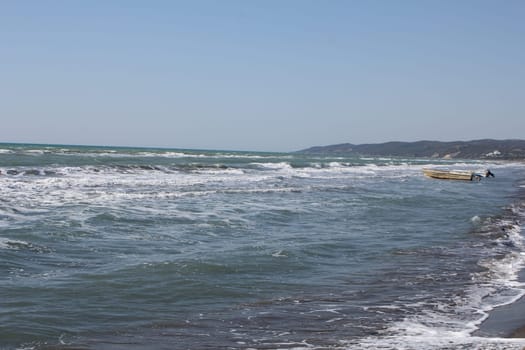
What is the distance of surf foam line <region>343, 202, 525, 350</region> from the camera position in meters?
7.07

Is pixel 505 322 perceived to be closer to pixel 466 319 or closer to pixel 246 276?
pixel 466 319

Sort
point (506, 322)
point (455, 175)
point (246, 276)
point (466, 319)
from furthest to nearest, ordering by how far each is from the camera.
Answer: point (455, 175) < point (246, 276) < point (466, 319) < point (506, 322)

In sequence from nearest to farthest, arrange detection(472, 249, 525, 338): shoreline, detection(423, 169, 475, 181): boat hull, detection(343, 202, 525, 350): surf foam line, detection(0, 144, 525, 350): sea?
1. detection(343, 202, 525, 350): surf foam line
2. detection(0, 144, 525, 350): sea
3. detection(472, 249, 525, 338): shoreline
4. detection(423, 169, 475, 181): boat hull

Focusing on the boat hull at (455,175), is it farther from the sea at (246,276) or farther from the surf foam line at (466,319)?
the surf foam line at (466,319)

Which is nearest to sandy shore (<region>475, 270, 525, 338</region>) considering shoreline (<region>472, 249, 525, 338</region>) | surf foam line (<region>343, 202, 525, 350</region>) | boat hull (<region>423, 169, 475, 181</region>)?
shoreline (<region>472, 249, 525, 338</region>)

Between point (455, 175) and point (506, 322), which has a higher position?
point (455, 175)

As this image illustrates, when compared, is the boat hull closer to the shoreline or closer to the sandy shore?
the shoreline

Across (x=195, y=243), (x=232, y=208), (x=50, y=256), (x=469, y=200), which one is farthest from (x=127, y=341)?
(x=469, y=200)

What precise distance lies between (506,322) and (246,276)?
4361mm

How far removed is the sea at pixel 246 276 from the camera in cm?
739

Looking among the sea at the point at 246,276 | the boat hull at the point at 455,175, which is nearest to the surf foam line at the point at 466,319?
the sea at the point at 246,276

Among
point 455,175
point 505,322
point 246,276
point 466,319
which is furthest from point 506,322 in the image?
point 455,175

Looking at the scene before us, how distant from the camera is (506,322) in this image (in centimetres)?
819

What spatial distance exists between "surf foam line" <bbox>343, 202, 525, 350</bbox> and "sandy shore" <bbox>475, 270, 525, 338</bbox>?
0.11 metres
